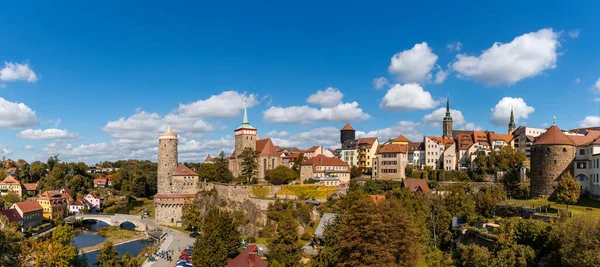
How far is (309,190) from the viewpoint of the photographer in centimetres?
5081

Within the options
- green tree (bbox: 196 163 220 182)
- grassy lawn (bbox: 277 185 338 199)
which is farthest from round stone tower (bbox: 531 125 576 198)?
green tree (bbox: 196 163 220 182)

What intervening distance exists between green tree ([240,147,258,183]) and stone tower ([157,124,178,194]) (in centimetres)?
1102

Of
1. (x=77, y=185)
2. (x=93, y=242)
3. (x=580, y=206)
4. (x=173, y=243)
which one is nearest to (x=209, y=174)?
(x=93, y=242)

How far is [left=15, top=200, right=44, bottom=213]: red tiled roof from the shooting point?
187 ft

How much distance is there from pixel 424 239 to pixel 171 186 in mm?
40473

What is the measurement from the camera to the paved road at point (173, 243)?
3691cm

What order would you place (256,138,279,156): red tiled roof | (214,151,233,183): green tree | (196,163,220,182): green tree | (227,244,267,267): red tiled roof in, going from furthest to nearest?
1. (196,163,220,182): green tree
2. (214,151,233,183): green tree
3. (256,138,279,156): red tiled roof
4. (227,244,267,267): red tiled roof

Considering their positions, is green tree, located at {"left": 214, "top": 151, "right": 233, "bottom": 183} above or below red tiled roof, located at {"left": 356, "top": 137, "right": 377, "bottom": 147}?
below

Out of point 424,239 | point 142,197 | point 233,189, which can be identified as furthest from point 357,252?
point 142,197

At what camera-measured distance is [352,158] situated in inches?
3076

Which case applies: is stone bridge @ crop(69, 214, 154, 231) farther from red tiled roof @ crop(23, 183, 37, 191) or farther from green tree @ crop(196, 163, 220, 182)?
red tiled roof @ crop(23, 183, 37, 191)

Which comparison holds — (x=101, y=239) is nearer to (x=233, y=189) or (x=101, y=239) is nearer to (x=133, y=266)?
(x=233, y=189)

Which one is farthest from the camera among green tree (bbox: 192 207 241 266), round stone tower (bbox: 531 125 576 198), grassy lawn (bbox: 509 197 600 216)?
round stone tower (bbox: 531 125 576 198)

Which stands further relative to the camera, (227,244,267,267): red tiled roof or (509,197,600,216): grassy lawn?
(509,197,600,216): grassy lawn
